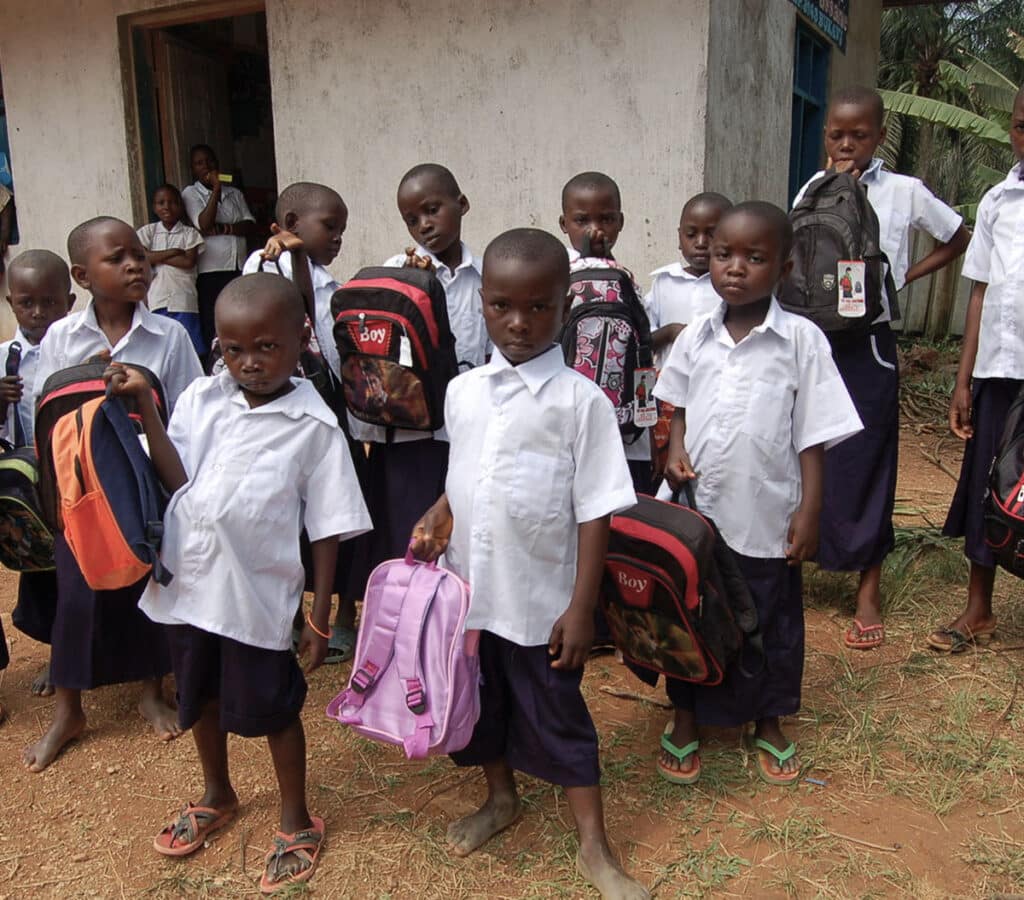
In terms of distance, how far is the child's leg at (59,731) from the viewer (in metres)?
2.76

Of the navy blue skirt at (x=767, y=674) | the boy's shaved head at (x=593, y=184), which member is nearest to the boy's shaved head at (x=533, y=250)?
the navy blue skirt at (x=767, y=674)

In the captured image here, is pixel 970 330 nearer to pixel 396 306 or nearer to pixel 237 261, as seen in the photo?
pixel 396 306

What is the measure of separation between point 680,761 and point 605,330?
4.37ft

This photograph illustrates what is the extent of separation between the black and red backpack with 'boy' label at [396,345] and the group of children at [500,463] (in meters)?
0.17

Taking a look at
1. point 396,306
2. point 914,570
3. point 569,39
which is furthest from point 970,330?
point 569,39

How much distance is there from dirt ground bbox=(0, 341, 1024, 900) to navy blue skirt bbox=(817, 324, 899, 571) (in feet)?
1.45

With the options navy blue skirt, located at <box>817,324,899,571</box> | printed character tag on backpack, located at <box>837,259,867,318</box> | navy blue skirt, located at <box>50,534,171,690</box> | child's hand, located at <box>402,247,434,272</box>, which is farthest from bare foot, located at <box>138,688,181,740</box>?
printed character tag on backpack, located at <box>837,259,867,318</box>

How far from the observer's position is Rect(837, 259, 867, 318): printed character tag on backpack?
3055 millimetres

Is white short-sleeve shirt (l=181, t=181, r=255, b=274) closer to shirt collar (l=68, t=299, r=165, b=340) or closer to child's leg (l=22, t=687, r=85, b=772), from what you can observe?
shirt collar (l=68, t=299, r=165, b=340)

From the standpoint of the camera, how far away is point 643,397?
2.95 metres

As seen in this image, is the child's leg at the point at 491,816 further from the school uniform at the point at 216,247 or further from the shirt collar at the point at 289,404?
the school uniform at the point at 216,247

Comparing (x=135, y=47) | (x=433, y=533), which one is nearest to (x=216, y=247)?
(x=135, y=47)

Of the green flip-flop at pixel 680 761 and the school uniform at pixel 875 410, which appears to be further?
the school uniform at pixel 875 410

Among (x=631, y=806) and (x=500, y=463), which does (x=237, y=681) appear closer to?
(x=500, y=463)
